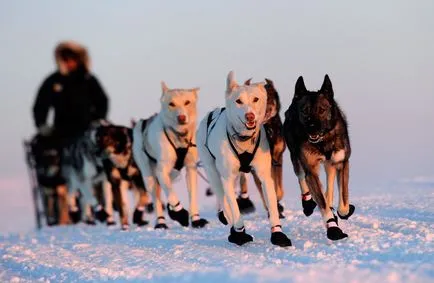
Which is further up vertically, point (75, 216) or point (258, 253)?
point (258, 253)

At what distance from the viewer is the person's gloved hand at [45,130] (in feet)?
53.8

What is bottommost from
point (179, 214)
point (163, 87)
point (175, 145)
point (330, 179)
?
point (179, 214)

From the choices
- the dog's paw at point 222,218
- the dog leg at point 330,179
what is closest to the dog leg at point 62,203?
the dog's paw at point 222,218

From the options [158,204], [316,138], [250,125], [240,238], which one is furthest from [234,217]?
[158,204]

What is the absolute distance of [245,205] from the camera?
10320 mm

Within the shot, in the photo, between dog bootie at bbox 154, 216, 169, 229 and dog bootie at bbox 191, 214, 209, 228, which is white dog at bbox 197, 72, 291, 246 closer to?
dog bootie at bbox 191, 214, 209, 228

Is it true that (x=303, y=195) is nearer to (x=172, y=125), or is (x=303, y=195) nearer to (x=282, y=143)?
(x=282, y=143)

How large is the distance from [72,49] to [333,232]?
31.5 feet

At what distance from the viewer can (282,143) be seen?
8477mm

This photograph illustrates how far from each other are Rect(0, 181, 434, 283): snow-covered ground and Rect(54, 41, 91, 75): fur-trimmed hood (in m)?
5.43

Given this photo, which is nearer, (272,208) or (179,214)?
(272,208)

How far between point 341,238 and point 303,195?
1.54 meters

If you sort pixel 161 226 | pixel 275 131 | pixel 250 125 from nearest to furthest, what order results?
pixel 250 125
pixel 275 131
pixel 161 226

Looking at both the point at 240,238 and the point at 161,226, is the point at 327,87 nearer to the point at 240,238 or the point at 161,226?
the point at 240,238
